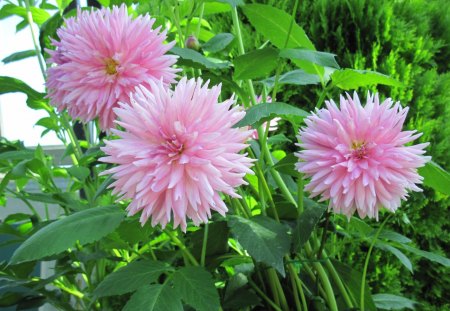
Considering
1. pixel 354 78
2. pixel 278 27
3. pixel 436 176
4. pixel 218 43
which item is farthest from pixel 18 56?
pixel 436 176

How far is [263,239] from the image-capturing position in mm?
537

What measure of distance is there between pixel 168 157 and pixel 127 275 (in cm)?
20

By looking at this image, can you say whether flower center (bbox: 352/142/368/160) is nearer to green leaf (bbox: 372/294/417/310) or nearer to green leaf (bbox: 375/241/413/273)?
green leaf (bbox: 375/241/413/273)

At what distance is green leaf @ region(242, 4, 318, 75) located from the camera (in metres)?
0.65

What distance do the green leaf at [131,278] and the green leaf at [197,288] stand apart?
0.03 metres

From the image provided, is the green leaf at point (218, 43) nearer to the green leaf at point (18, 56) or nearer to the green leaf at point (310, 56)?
the green leaf at point (310, 56)

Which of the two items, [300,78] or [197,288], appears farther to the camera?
[300,78]

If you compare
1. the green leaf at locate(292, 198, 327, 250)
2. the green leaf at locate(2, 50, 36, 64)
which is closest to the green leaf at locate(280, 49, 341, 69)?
the green leaf at locate(292, 198, 327, 250)

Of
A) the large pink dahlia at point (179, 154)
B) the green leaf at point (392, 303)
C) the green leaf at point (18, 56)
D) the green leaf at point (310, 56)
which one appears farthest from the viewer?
the green leaf at point (18, 56)

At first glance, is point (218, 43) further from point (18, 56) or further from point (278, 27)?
point (18, 56)

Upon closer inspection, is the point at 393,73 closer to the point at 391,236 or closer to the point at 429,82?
the point at 429,82

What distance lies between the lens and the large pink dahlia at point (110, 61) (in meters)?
0.56

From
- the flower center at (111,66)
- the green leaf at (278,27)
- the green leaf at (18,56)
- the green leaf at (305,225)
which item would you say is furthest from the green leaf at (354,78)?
the green leaf at (18,56)

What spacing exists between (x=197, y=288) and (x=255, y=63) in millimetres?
274
